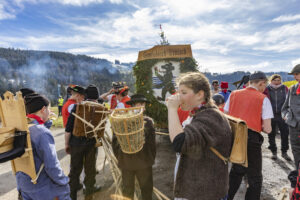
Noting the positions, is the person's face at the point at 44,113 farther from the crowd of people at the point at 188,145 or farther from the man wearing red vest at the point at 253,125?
the man wearing red vest at the point at 253,125

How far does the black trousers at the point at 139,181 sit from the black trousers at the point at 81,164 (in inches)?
40.4

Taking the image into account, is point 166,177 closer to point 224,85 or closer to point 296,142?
point 296,142

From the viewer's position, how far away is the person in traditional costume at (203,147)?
1422mm

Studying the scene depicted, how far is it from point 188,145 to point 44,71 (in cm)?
6978

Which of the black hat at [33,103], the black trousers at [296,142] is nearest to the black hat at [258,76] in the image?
the black trousers at [296,142]

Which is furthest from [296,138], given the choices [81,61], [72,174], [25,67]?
[81,61]

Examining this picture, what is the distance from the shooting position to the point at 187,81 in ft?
4.98

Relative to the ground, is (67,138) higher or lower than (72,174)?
higher

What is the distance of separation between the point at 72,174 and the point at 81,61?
8607 centimetres

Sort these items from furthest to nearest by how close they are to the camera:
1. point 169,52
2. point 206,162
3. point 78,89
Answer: point 169,52 < point 78,89 < point 206,162

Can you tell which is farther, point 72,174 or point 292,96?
point 292,96

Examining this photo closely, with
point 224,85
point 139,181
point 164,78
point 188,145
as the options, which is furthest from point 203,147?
point 224,85

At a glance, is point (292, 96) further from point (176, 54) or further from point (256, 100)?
point (176, 54)

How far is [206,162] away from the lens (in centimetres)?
150
